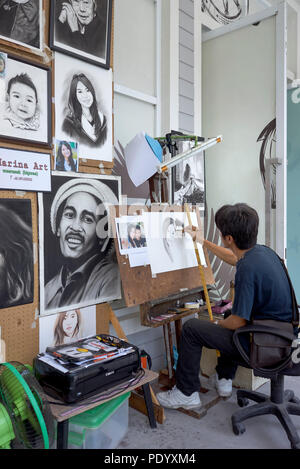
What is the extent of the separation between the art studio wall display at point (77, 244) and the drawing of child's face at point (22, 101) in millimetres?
319

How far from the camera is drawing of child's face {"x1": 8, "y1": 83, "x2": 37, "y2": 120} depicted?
1.73 meters

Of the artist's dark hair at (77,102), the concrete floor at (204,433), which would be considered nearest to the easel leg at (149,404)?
the concrete floor at (204,433)

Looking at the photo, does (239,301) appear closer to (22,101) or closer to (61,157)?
(61,157)

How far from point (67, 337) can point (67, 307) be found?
16 cm

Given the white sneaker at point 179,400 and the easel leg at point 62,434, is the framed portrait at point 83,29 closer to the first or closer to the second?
the easel leg at point 62,434

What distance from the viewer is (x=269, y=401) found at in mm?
2010

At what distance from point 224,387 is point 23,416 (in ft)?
4.48

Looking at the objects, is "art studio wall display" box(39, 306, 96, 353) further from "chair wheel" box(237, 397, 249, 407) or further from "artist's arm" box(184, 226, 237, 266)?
"chair wheel" box(237, 397, 249, 407)

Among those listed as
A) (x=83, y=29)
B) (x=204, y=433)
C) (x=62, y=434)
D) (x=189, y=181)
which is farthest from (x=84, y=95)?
(x=204, y=433)

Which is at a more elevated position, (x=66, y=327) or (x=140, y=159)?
(x=140, y=159)

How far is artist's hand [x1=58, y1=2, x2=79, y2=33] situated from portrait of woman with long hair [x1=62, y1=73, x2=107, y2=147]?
0.24m

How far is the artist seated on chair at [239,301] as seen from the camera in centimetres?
183

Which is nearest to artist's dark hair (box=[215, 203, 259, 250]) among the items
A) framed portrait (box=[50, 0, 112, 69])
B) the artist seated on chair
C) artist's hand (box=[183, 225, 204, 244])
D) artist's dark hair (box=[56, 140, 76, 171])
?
the artist seated on chair

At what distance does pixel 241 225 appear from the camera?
1.94m
